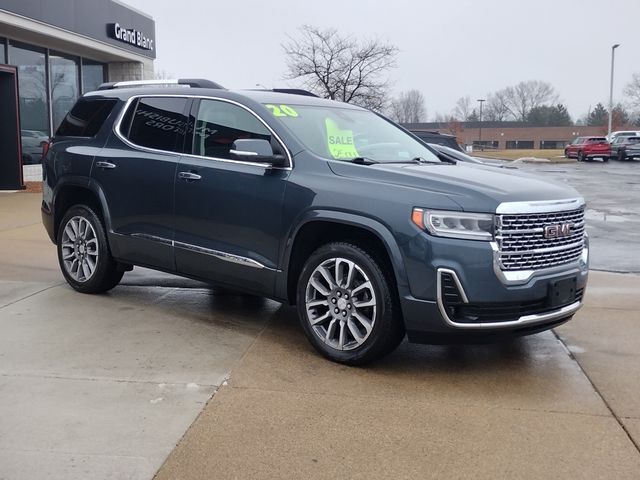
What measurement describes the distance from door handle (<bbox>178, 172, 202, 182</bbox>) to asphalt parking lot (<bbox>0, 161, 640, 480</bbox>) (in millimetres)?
1188

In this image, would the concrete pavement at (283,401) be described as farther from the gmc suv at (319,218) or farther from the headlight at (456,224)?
the headlight at (456,224)

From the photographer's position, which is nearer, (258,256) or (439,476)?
(439,476)

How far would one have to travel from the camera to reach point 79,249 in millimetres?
6418

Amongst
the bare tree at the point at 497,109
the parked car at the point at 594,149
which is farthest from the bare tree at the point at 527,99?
the parked car at the point at 594,149

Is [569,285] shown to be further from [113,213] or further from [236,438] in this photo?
[113,213]

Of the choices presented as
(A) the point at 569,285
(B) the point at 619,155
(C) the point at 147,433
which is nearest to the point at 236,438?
(C) the point at 147,433

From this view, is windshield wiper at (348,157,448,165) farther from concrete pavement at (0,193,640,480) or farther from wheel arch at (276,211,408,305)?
concrete pavement at (0,193,640,480)

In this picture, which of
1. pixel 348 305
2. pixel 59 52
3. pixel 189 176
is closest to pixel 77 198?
pixel 189 176

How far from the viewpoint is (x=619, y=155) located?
145 feet

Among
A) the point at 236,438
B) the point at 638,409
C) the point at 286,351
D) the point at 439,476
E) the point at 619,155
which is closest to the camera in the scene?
the point at 439,476

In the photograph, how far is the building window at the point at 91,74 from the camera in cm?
2120

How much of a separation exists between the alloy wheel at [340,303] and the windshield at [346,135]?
0.87 metres

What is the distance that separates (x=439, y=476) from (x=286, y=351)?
1.94 m

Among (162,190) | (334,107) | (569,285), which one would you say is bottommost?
Result: (569,285)
